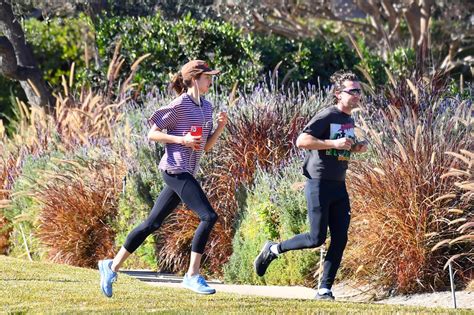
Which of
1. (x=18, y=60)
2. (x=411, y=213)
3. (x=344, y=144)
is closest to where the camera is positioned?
(x=344, y=144)

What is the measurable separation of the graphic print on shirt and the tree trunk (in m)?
8.34

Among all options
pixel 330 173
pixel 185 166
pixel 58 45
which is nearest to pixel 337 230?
pixel 330 173

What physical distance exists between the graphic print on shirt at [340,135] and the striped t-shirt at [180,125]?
3.20 feet

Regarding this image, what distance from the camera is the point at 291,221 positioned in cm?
1038

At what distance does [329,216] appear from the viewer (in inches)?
338

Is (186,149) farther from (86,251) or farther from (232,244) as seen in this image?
(86,251)

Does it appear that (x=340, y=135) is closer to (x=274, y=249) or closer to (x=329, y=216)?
(x=329, y=216)

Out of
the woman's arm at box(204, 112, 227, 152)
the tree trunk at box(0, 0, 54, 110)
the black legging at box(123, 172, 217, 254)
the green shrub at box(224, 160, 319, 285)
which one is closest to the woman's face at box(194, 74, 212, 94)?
the woman's arm at box(204, 112, 227, 152)

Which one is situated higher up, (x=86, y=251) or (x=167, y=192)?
(x=167, y=192)

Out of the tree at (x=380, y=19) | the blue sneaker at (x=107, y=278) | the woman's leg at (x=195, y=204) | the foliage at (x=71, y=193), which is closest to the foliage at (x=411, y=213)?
the woman's leg at (x=195, y=204)

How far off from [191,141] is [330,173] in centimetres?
111

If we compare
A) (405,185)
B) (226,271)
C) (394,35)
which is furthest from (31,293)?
(394,35)

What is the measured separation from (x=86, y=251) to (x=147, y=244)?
101 cm

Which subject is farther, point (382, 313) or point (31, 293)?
point (31, 293)
